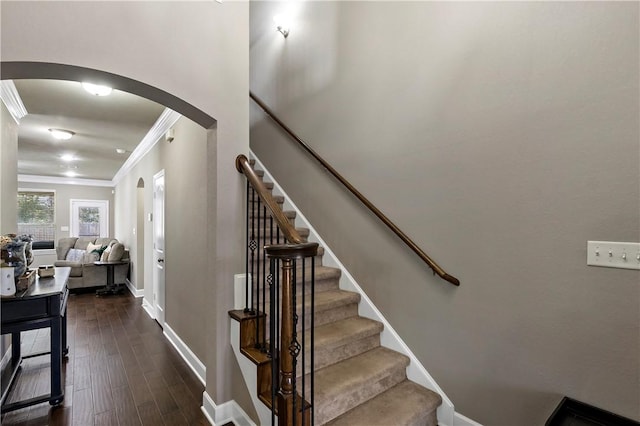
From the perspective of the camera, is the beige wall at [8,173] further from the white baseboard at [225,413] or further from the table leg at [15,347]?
the white baseboard at [225,413]

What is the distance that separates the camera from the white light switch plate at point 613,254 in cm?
131

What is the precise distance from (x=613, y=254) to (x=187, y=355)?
137 inches

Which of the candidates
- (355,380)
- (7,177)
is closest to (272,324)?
(355,380)

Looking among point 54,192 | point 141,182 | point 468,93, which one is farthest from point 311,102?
point 54,192

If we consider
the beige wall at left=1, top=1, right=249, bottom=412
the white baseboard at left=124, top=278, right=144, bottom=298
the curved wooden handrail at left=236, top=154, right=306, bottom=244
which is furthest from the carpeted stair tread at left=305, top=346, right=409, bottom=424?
the white baseboard at left=124, top=278, right=144, bottom=298

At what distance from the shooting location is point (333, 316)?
239 centimetres

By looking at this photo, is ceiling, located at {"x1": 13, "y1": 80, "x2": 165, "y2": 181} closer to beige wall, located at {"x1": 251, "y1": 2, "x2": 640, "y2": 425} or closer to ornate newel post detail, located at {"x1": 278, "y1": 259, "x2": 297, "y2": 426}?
beige wall, located at {"x1": 251, "y1": 2, "x2": 640, "y2": 425}

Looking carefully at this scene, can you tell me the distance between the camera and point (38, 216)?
8.44 m

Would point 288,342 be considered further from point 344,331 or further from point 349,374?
point 344,331

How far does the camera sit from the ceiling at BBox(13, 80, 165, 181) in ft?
10.0

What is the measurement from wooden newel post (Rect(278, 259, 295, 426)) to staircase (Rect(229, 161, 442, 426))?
0.38 feet

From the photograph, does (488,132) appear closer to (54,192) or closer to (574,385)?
(574,385)

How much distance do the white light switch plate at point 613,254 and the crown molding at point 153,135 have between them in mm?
3687

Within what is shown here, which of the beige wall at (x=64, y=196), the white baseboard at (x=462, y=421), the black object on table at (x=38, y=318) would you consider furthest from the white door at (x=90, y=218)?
the white baseboard at (x=462, y=421)
